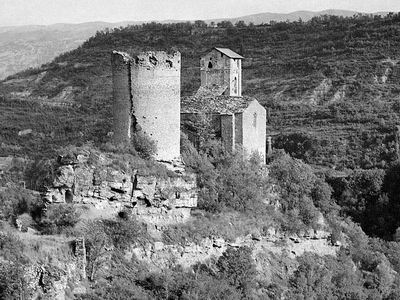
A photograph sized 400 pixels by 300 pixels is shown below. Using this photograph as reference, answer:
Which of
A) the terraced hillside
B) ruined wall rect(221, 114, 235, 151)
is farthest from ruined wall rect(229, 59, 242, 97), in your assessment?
the terraced hillside

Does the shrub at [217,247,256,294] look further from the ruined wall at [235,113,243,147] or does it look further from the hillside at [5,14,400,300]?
the ruined wall at [235,113,243,147]

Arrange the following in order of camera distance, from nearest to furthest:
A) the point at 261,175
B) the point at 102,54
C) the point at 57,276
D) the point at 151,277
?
1. the point at 57,276
2. the point at 151,277
3. the point at 261,175
4. the point at 102,54

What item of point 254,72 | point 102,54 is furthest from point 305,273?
point 102,54

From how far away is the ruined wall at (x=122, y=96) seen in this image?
26.7 meters

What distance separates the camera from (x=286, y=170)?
3309 centimetres

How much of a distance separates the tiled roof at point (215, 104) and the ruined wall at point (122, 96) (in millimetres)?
5544

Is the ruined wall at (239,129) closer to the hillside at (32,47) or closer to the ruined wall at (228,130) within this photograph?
the ruined wall at (228,130)

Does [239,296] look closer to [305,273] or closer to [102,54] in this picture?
[305,273]

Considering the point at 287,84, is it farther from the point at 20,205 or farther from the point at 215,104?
the point at 20,205

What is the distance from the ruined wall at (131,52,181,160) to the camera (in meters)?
26.6

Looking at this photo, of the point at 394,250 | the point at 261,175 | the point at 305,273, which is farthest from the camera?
the point at 394,250

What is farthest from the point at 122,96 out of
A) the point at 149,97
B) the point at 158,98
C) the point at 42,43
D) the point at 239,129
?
the point at 42,43

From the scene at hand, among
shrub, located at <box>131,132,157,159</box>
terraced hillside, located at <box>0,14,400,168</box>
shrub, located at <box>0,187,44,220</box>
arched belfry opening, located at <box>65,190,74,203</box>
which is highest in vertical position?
shrub, located at <box>131,132,157,159</box>

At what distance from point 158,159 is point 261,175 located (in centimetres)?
619
